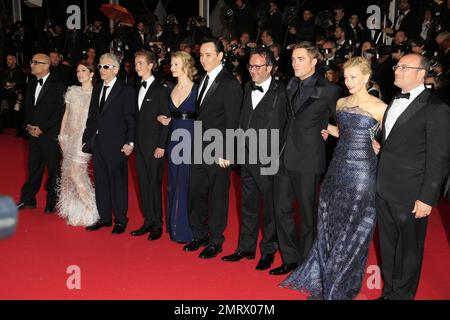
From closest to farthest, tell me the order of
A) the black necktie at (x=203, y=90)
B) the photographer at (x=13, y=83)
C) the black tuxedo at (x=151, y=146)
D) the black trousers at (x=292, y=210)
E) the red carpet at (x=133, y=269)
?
the red carpet at (x=133, y=269), the black trousers at (x=292, y=210), the black necktie at (x=203, y=90), the black tuxedo at (x=151, y=146), the photographer at (x=13, y=83)

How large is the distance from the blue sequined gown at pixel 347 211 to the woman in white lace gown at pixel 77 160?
2348 millimetres

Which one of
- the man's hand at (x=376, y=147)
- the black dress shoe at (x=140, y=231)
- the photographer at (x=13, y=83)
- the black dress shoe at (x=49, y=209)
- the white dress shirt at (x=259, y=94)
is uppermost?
the photographer at (x=13, y=83)

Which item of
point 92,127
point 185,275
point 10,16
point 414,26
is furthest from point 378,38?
point 10,16

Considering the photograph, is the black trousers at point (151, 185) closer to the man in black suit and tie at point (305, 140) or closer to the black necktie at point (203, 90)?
the black necktie at point (203, 90)

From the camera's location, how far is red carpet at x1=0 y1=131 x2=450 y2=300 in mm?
3523

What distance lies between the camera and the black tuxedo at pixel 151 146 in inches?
177

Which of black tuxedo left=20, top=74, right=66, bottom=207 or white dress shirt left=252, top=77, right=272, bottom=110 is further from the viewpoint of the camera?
black tuxedo left=20, top=74, right=66, bottom=207

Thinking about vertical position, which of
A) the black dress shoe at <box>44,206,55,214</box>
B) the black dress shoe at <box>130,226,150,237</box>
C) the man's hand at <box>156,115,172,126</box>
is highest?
the man's hand at <box>156,115,172,126</box>

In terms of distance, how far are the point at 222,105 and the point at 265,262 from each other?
1.15 metres

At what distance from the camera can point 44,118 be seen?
5359mm

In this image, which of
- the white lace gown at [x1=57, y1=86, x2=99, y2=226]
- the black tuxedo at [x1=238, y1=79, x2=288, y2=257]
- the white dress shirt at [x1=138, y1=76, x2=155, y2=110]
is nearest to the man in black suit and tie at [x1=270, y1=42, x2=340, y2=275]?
the black tuxedo at [x1=238, y1=79, x2=288, y2=257]

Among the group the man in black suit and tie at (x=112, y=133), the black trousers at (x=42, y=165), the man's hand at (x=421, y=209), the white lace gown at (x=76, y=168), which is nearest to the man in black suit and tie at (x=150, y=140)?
the man in black suit and tie at (x=112, y=133)

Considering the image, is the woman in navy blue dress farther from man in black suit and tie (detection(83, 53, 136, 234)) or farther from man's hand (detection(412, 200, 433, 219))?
man's hand (detection(412, 200, 433, 219))

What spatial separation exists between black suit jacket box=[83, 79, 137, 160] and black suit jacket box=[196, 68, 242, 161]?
838 millimetres
